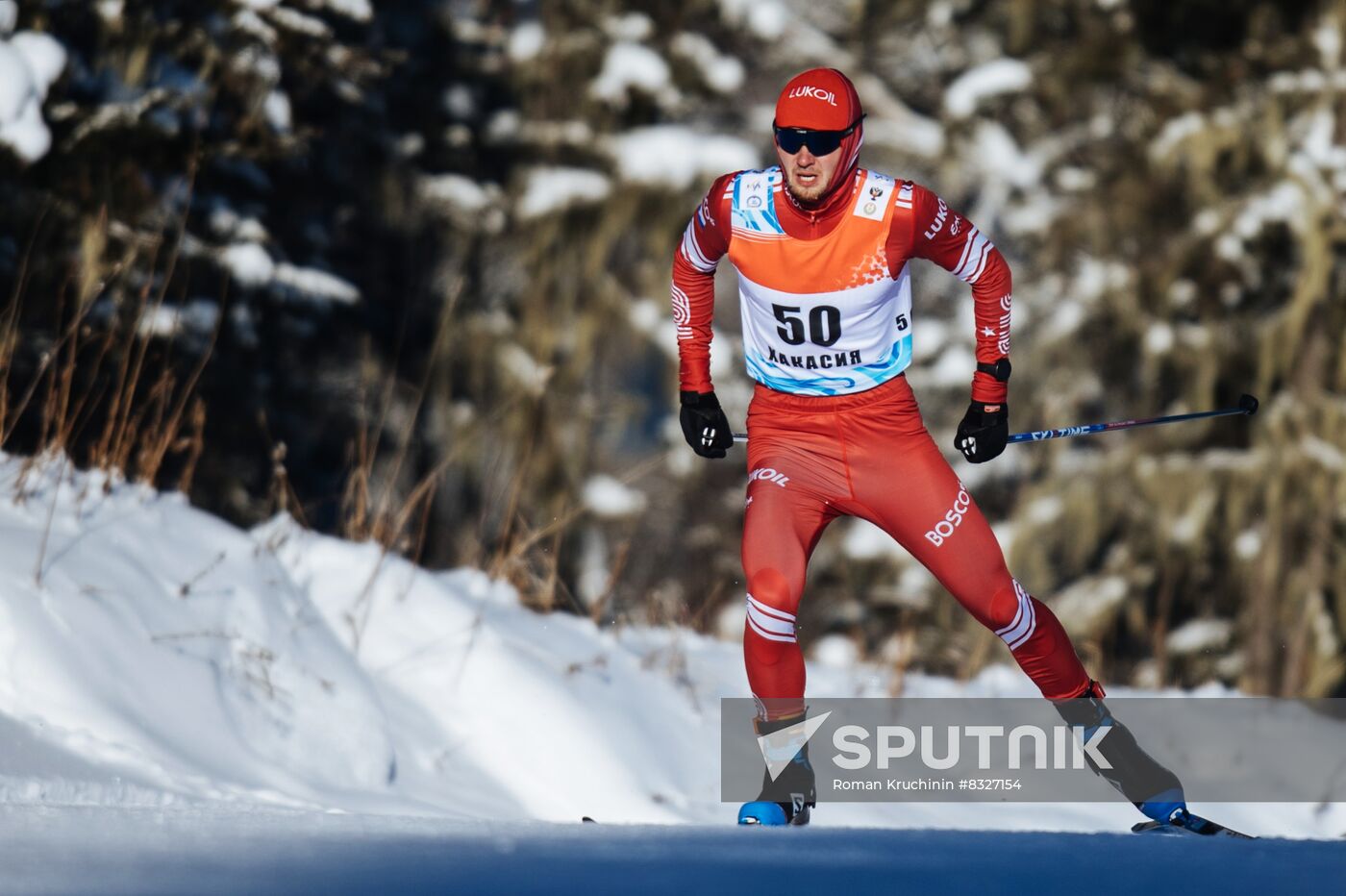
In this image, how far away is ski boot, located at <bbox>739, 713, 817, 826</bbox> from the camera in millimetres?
4543

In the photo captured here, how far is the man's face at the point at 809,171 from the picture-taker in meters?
4.43

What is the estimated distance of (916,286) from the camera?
1484 centimetres

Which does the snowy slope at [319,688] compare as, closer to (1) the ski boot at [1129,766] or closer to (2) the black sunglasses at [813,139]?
(1) the ski boot at [1129,766]

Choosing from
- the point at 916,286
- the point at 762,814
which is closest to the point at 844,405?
the point at 762,814

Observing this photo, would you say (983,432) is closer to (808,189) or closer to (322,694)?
(808,189)

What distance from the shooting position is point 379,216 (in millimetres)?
13680

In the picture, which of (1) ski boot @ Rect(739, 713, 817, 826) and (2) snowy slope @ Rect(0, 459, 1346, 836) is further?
(1) ski boot @ Rect(739, 713, 817, 826)

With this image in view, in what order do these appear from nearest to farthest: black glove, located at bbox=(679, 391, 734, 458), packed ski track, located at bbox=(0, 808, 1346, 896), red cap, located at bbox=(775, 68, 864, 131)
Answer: packed ski track, located at bbox=(0, 808, 1346, 896) → red cap, located at bbox=(775, 68, 864, 131) → black glove, located at bbox=(679, 391, 734, 458)

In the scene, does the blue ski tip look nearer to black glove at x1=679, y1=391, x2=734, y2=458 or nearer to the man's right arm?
black glove at x1=679, y1=391, x2=734, y2=458

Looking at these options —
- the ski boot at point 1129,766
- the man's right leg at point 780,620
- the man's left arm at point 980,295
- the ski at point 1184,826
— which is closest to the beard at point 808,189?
the man's left arm at point 980,295

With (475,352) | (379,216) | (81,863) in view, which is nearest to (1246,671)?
(475,352)

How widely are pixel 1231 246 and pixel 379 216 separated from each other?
7068 mm

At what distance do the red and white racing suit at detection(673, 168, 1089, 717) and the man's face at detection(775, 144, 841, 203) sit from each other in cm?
7

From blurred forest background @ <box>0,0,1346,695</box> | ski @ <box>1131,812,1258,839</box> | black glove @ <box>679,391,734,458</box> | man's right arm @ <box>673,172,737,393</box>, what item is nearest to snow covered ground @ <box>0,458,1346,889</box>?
ski @ <box>1131,812,1258,839</box>
